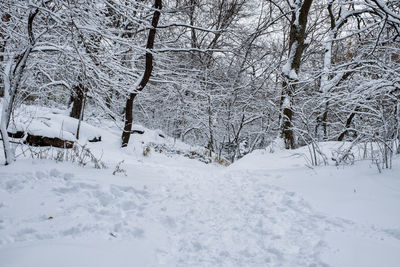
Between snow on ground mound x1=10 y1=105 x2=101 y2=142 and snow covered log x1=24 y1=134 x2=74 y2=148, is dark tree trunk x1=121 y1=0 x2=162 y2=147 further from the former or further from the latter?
snow covered log x1=24 y1=134 x2=74 y2=148

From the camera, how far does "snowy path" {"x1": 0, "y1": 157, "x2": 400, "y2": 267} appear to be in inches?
73.8

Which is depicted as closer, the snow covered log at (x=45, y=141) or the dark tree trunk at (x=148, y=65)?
the snow covered log at (x=45, y=141)

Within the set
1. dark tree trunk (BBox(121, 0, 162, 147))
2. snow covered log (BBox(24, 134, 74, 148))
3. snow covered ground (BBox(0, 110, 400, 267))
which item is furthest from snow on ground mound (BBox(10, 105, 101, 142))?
snow covered ground (BBox(0, 110, 400, 267))

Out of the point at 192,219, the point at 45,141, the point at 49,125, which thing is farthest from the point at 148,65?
the point at 192,219

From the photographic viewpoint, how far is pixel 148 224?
2480 mm

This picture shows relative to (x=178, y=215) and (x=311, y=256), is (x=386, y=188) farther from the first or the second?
(x=178, y=215)

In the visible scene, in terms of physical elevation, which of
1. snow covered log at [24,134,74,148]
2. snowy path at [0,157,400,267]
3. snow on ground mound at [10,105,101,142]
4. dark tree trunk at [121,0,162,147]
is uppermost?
dark tree trunk at [121,0,162,147]

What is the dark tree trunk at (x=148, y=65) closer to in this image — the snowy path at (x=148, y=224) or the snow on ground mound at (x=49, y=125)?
the snow on ground mound at (x=49, y=125)

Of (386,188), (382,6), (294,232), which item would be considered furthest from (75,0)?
(386,188)

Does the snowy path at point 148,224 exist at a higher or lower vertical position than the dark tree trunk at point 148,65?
lower

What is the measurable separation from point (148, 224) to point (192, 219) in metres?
0.50

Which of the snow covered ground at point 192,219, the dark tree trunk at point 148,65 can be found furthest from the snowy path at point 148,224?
the dark tree trunk at point 148,65

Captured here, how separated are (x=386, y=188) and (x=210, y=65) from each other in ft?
37.5

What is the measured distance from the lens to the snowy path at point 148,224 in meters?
1.88
